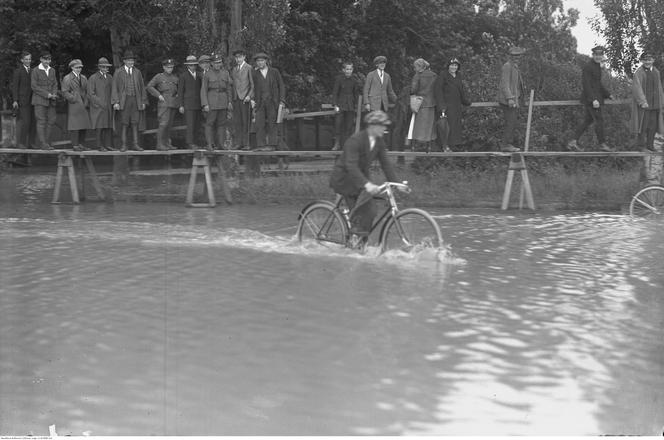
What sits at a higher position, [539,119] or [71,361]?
[539,119]

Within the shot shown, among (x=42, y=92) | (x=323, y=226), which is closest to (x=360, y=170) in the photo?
(x=323, y=226)

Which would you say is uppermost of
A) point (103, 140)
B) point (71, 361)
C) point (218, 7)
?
point (218, 7)

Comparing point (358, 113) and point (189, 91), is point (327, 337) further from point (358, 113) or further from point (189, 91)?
point (189, 91)

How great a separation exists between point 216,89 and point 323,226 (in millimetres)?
7401

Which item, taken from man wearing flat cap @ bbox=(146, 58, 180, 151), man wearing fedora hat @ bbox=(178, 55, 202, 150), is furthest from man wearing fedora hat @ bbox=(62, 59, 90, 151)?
man wearing fedora hat @ bbox=(178, 55, 202, 150)

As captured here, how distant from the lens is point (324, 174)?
66.5ft

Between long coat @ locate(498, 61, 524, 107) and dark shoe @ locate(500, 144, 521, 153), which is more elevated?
long coat @ locate(498, 61, 524, 107)

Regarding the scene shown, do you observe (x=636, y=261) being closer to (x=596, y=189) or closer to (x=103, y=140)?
(x=596, y=189)

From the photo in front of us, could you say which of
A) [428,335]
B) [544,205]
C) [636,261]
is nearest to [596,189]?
[544,205]

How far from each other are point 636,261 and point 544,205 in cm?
619

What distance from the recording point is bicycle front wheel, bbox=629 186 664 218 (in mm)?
15359

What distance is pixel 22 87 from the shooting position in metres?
19.6

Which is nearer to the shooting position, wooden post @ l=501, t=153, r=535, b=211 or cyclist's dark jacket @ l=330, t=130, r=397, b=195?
cyclist's dark jacket @ l=330, t=130, r=397, b=195

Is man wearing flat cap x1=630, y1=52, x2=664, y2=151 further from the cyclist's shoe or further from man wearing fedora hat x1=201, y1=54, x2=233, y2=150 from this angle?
the cyclist's shoe
